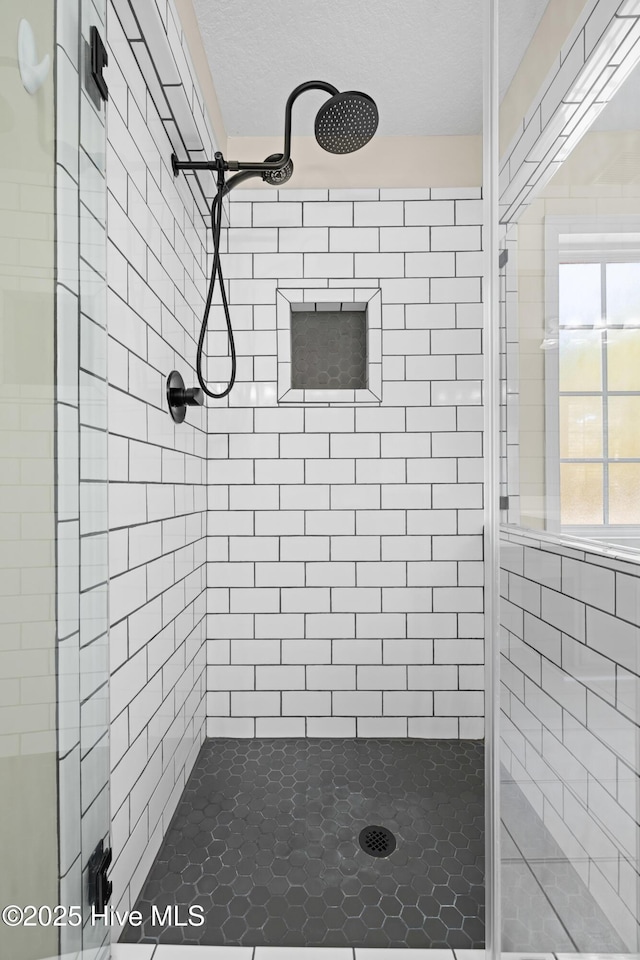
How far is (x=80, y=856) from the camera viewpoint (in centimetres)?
68

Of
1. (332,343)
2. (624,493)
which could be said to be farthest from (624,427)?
(332,343)

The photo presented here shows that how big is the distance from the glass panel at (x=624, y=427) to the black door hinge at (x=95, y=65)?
72cm

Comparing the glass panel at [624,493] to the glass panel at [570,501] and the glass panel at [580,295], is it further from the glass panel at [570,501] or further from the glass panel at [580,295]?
the glass panel at [580,295]

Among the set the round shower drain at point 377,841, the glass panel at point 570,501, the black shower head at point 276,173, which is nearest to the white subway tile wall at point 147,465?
the black shower head at point 276,173

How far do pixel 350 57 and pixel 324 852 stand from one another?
2398mm

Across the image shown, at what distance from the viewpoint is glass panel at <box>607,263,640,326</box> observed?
19.7 inches

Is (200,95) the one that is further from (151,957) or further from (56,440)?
(151,957)

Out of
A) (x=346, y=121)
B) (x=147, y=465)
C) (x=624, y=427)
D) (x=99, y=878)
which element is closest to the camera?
(x=624, y=427)

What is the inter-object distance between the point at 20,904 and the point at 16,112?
77cm

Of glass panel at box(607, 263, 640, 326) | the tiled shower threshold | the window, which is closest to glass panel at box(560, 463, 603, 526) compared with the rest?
the window

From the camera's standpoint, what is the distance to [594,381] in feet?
1.84

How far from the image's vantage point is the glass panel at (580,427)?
56 centimetres

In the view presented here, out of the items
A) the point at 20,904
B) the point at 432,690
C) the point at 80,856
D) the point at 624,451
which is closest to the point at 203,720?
the point at 432,690

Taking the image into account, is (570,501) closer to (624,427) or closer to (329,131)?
(624,427)
